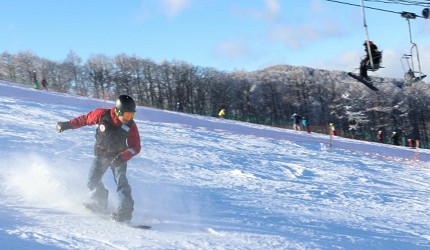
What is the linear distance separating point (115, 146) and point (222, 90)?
86.9 metres

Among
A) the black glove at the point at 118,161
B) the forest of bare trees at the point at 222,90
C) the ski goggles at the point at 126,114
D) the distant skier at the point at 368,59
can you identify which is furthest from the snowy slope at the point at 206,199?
the forest of bare trees at the point at 222,90

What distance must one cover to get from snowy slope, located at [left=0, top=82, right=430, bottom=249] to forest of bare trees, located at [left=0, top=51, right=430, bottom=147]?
71.5m

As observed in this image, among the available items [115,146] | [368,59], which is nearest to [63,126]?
[115,146]

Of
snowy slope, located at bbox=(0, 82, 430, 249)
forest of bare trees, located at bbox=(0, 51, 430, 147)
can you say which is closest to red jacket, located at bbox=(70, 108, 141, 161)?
snowy slope, located at bbox=(0, 82, 430, 249)

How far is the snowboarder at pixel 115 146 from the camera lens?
639 centimetres

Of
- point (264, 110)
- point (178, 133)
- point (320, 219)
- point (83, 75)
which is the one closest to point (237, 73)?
point (264, 110)

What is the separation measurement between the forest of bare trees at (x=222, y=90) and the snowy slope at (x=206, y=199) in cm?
7146

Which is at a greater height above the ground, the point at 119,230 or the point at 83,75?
the point at 83,75

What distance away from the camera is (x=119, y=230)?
227 inches

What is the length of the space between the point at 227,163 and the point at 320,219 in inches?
206

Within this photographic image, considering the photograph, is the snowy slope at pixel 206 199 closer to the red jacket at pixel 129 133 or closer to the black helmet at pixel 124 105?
the red jacket at pixel 129 133

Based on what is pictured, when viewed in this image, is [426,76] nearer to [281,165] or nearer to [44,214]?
[281,165]

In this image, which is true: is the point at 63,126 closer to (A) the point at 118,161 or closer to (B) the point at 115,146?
(B) the point at 115,146

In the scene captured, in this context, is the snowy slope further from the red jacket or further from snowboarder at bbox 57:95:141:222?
the red jacket
